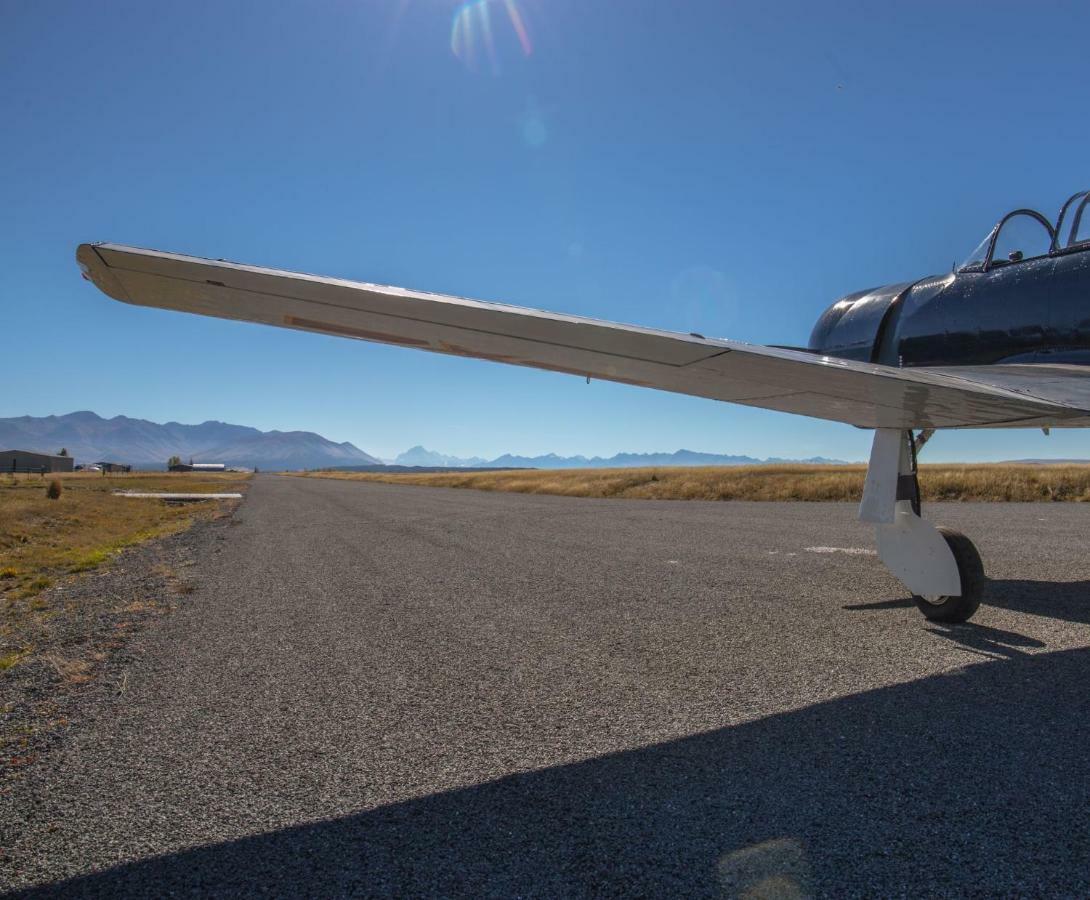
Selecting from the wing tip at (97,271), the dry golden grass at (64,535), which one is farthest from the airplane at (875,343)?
the dry golden grass at (64,535)

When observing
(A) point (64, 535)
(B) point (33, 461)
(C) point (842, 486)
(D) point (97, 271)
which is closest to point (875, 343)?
(D) point (97, 271)

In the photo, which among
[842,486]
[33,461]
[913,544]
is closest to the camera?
[913,544]

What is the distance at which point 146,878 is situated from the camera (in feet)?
7.01

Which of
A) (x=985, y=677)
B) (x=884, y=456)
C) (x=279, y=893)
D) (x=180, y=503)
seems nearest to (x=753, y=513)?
(x=884, y=456)

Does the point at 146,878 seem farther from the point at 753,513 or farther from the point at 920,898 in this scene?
the point at 753,513

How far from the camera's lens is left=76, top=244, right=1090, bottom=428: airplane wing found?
9.99 ft

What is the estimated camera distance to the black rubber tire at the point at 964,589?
5238mm

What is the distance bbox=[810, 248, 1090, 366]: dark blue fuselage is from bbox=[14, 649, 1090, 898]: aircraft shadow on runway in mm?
3682

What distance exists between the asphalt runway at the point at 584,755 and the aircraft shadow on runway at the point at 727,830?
0.01 metres

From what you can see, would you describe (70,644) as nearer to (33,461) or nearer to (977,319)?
(977,319)

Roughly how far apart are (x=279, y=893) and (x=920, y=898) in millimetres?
2019

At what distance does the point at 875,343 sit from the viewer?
6.74 metres

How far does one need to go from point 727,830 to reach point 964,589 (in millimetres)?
4039

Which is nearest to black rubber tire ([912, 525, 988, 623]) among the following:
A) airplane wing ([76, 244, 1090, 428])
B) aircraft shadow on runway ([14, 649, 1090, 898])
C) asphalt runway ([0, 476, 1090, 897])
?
asphalt runway ([0, 476, 1090, 897])
